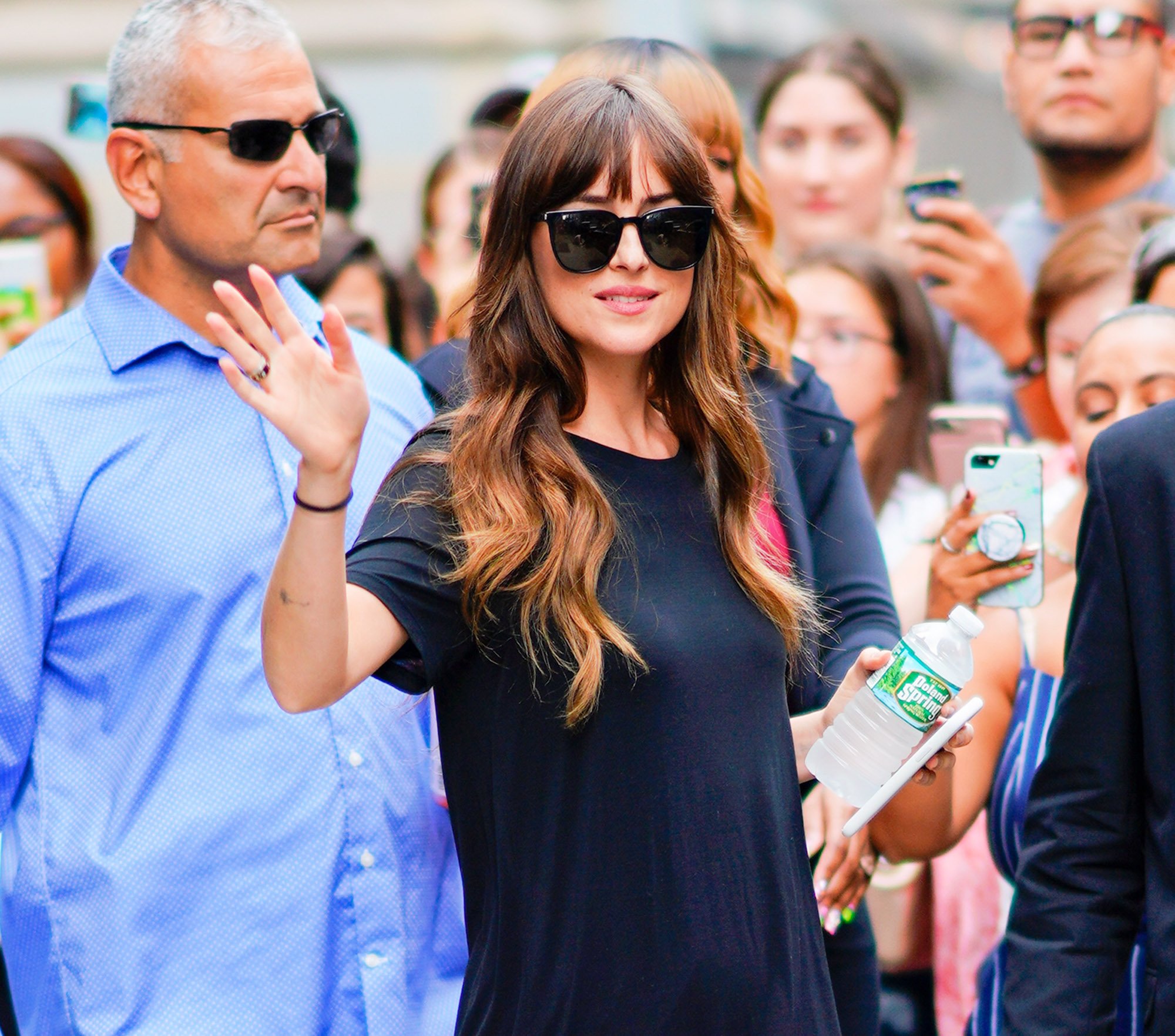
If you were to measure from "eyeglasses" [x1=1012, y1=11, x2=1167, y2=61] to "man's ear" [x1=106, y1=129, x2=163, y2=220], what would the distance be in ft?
9.39

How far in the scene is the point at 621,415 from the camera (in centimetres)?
235

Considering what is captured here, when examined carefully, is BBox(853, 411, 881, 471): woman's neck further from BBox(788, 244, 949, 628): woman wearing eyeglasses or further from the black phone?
the black phone

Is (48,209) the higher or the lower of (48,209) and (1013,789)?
the higher

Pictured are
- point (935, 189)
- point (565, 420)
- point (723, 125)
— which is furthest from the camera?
point (935, 189)

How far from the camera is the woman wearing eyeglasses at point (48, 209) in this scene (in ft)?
16.3

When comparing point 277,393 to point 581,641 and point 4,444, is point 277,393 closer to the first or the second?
point 581,641

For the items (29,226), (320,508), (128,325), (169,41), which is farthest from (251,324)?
(29,226)

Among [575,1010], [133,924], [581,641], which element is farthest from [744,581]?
[133,924]

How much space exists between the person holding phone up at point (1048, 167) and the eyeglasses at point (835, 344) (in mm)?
257

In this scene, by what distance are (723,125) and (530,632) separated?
1329 mm

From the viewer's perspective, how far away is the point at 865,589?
2.84 m

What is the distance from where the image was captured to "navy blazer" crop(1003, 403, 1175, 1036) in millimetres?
2123

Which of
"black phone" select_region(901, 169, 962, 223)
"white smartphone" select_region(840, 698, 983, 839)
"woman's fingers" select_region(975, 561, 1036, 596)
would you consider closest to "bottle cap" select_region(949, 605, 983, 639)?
"white smartphone" select_region(840, 698, 983, 839)

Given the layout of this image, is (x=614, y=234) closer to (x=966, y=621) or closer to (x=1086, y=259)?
(x=966, y=621)
